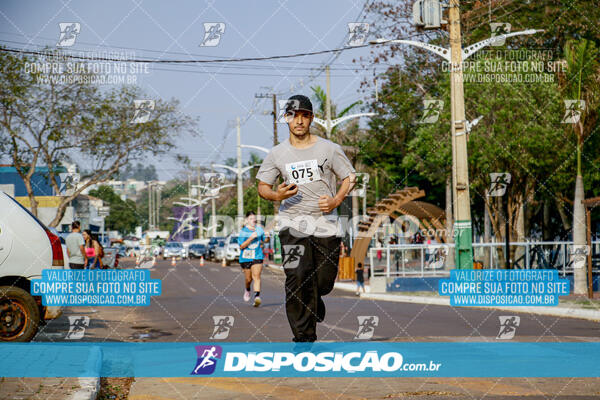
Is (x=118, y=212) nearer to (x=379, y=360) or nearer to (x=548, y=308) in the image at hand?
(x=548, y=308)

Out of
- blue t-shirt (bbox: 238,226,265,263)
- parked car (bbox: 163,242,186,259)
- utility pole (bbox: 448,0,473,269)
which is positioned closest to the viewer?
blue t-shirt (bbox: 238,226,265,263)

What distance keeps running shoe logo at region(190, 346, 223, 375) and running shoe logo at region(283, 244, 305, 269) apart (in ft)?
3.14

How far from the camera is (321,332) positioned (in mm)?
12797

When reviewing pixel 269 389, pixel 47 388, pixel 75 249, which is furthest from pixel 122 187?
pixel 269 389

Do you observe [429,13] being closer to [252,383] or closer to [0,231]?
[0,231]

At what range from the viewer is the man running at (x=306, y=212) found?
6.28 metres

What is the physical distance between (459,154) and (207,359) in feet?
50.9

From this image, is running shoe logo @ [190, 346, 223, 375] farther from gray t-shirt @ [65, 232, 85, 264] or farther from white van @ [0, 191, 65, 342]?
gray t-shirt @ [65, 232, 85, 264]

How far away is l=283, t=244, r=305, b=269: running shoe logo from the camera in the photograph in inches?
250

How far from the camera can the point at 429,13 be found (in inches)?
755

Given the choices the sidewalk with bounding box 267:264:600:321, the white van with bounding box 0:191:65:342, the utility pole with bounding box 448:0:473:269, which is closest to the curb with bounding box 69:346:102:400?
the white van with bounding box 0:191:65:342

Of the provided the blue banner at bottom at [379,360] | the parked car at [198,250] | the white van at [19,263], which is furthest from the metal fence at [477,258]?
the parked car at [198,250]

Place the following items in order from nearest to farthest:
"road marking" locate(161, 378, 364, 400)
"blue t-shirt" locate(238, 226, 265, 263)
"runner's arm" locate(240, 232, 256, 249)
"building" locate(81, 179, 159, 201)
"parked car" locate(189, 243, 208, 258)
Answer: "road marking" locate(161, 378, 364, 400), "runner's arm" locate(240, 232, 256, 249), "blue t-shirt" locate(238, 226, 265, 263), "building" locate(81, 179, 159, 201), "parked car" locate(189, 243, 208, 258)

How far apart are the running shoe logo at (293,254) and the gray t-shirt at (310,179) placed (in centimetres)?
13
